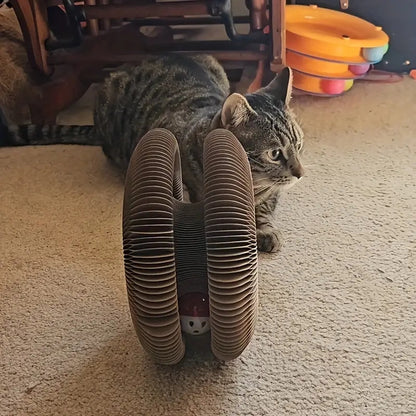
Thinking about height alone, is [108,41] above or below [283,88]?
below

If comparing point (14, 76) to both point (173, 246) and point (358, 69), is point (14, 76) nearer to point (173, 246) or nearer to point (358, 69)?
point (358, 69)

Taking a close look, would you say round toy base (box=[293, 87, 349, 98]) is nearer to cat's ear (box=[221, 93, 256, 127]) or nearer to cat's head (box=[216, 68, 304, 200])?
cat's head (box=[216, 68, 304, 200])

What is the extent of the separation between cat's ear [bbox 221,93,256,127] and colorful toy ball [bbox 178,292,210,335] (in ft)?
1.35

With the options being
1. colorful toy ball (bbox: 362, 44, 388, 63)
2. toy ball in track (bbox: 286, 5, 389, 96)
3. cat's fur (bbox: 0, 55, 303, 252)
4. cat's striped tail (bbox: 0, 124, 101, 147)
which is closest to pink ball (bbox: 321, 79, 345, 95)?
toy ball in track (bbox: 286, 5, 389, 96)

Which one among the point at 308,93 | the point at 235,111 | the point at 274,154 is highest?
the point at 235,111

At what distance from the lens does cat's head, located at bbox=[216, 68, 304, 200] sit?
1237mm

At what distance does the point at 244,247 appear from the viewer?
896mm

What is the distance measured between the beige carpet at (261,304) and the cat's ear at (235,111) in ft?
1.08

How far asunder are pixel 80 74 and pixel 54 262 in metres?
1.02

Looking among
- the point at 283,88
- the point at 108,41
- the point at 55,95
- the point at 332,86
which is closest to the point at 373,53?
the point at 332,86

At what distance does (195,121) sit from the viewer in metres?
1.41

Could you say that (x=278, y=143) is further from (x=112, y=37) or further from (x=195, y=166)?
(x=112, y=37)

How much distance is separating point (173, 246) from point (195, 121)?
0.57 meters

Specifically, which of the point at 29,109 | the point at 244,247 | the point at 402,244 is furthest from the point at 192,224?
the point at 29,109
